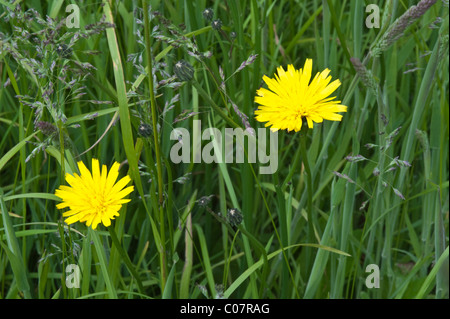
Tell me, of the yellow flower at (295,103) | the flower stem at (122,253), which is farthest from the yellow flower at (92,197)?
the yellow flower at (295,103)

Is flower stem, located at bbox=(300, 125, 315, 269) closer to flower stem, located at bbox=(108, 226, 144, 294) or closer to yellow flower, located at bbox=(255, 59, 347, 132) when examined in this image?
yellow flower, located at bbox=(255, 59, 347, 132)

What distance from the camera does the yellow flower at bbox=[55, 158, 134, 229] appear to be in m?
0.60

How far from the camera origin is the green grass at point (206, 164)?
2.17 feet

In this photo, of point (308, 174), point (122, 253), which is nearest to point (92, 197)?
point (122, 253)

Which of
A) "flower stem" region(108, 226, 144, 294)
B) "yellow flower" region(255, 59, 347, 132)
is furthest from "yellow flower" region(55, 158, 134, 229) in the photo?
"yellow flower" region(255, 59, 347, 132)

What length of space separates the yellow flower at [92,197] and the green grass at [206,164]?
32mm

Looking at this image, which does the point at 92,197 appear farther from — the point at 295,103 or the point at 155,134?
the point at 295,103

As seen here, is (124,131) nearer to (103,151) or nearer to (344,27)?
(103,151)

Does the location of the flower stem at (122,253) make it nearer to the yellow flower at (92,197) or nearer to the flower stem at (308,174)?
the yellow flower at (92,197)

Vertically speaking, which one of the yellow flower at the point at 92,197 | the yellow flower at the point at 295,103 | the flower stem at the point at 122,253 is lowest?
the flower stem at the point at 122,253

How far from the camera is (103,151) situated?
32.2 inches

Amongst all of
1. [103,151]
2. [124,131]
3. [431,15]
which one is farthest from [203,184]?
[431,15]

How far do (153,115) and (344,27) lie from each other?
1.82 feet

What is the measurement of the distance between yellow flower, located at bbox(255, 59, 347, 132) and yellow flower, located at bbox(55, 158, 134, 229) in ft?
0.58
